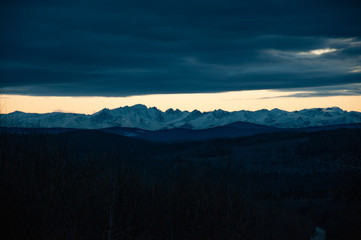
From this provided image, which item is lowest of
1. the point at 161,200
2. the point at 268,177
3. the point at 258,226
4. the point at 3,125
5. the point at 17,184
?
the point at 268,177

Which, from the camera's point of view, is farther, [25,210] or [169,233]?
[169,233]

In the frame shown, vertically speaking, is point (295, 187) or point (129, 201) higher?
point (129, 201)

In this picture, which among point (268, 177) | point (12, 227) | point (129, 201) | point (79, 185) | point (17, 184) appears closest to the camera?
point (12, 227)

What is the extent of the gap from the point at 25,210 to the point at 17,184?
271 cm

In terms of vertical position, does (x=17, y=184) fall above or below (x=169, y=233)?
above

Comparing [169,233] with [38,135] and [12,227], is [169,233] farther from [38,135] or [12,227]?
[12,227]

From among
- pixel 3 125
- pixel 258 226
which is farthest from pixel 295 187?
pixel 3 125

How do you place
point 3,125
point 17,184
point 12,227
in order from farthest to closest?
point 3,125, point 17,184, point 12,227

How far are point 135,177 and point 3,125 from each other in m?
14.8

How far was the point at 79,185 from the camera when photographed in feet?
94.2

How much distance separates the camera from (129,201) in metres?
31.0

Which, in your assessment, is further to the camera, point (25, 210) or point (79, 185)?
point (79, 185)

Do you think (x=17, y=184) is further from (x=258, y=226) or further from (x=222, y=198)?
(x=258, y=226)

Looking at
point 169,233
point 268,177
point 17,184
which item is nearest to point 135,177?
point 169,233
